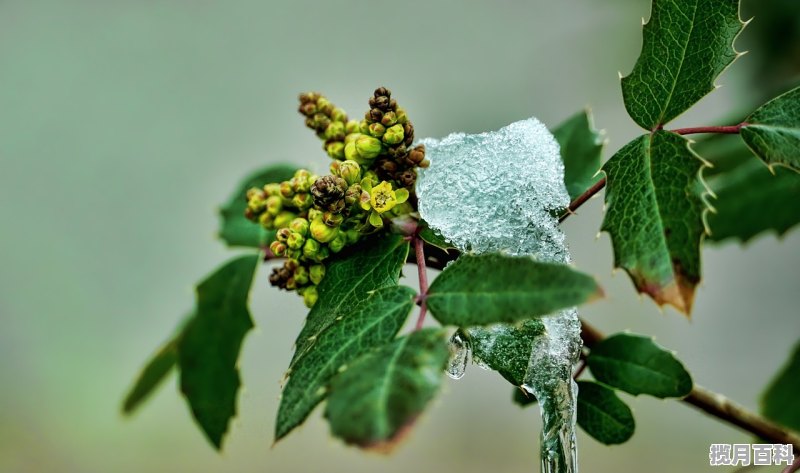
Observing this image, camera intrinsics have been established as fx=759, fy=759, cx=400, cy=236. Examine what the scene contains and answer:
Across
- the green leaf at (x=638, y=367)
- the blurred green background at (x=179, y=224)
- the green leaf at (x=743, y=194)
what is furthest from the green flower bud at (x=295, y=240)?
the blurred green background at (x=179, y=224)

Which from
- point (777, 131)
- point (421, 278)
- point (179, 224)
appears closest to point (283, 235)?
point (421, 278)

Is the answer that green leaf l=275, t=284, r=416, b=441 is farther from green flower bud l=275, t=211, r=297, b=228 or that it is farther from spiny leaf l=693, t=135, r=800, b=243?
spiny leaf l=693, t=135, r=800, b=243

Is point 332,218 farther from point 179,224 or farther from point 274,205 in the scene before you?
point 179,224

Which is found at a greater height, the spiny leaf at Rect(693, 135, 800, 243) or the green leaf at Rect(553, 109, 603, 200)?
the spiny leaf at Rect(693, 135, 800, 243)

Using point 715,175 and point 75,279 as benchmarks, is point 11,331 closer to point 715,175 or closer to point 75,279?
point 75,279

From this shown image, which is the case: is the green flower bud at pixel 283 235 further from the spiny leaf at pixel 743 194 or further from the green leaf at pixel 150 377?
the spiny leaf at pixel 743 194

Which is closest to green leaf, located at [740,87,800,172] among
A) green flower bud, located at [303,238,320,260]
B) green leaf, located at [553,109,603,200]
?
green leaf, located at [553,109,603,200]

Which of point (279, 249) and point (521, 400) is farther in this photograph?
point (521, 400)
